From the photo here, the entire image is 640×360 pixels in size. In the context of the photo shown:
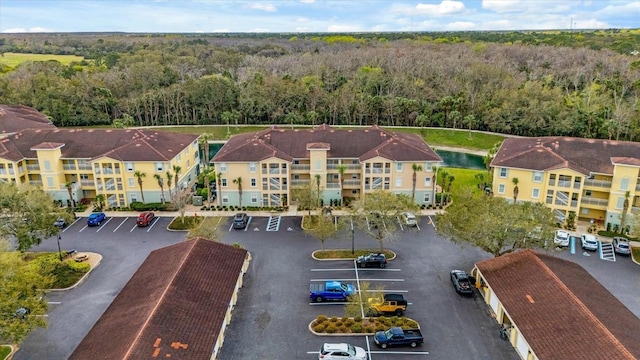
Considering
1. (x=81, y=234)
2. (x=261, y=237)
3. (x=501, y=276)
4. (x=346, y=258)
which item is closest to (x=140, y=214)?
(x=81, y=234)

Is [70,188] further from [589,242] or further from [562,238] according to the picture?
[589,242]

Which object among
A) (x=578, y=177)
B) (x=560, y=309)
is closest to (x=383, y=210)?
(x=560, y=309)

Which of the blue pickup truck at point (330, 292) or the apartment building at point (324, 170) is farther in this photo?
the apartment building at point (324, 170)

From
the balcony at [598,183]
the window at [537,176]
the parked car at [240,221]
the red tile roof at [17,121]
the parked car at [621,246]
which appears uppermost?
the red tile roof at [17,121]

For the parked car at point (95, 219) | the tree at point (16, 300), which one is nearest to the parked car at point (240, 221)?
the parked car at point (95, 219)

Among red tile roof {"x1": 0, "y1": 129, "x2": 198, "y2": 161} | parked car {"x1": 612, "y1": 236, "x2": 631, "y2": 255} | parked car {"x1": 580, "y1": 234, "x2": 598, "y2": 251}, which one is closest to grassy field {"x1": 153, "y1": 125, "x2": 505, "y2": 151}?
red tile roof {"x1": 0, "y1": 129, "x2": 198, "y2": 161}

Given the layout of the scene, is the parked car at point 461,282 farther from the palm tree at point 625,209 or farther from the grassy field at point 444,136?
the grassy field at point 444,136

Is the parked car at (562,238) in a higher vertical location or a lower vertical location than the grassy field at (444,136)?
lower

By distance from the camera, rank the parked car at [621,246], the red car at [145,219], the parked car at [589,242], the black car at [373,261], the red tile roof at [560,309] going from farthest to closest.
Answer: the red car at [145,219] → the parked car at [589,242] → the parked car at [621,246] → the black car at [373,261] → the red tile roof at [560,309]
